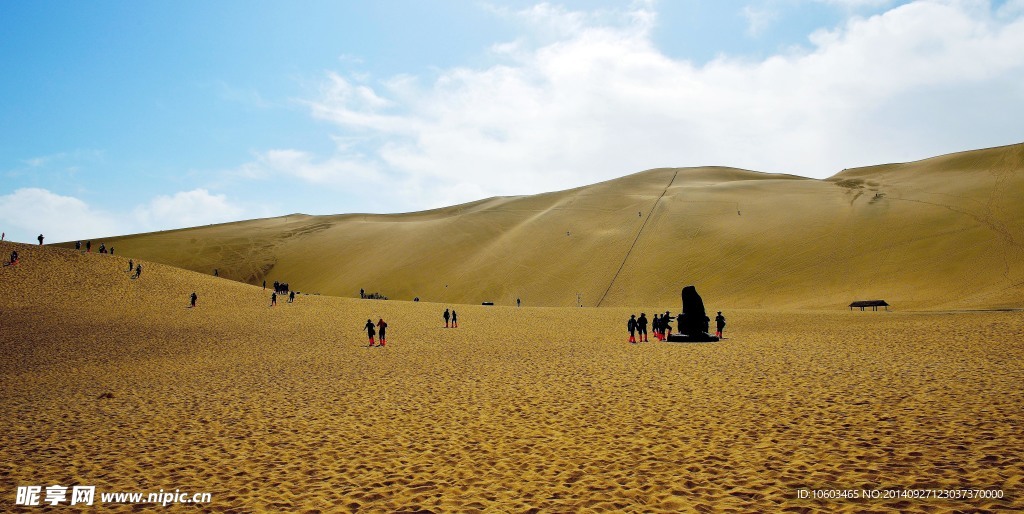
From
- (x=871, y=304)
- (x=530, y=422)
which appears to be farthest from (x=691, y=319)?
(x=871, y=304)

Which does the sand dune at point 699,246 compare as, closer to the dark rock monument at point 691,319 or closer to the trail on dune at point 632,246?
the trail on dune at point 632,246

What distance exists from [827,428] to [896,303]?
42.3m

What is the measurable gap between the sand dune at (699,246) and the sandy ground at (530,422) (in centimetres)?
2862

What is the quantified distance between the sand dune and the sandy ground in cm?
2862

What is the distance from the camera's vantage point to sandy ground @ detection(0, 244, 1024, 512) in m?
6.77

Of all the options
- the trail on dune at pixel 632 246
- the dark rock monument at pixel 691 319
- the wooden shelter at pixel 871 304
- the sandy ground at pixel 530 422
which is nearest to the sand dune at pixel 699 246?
the trail on dune at pixel 632 246

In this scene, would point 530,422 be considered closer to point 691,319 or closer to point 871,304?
point 691,319

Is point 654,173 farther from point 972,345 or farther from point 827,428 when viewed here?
point 827,428

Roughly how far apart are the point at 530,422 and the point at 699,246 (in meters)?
62.7

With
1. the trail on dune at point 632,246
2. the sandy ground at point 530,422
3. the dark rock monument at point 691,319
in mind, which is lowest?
the sandy ground at point 530,422

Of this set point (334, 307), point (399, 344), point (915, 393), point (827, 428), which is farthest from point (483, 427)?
point (334, 307)

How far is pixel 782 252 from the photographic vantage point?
61656 mm

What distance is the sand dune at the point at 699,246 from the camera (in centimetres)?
5009

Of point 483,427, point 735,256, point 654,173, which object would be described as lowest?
point 483,427
